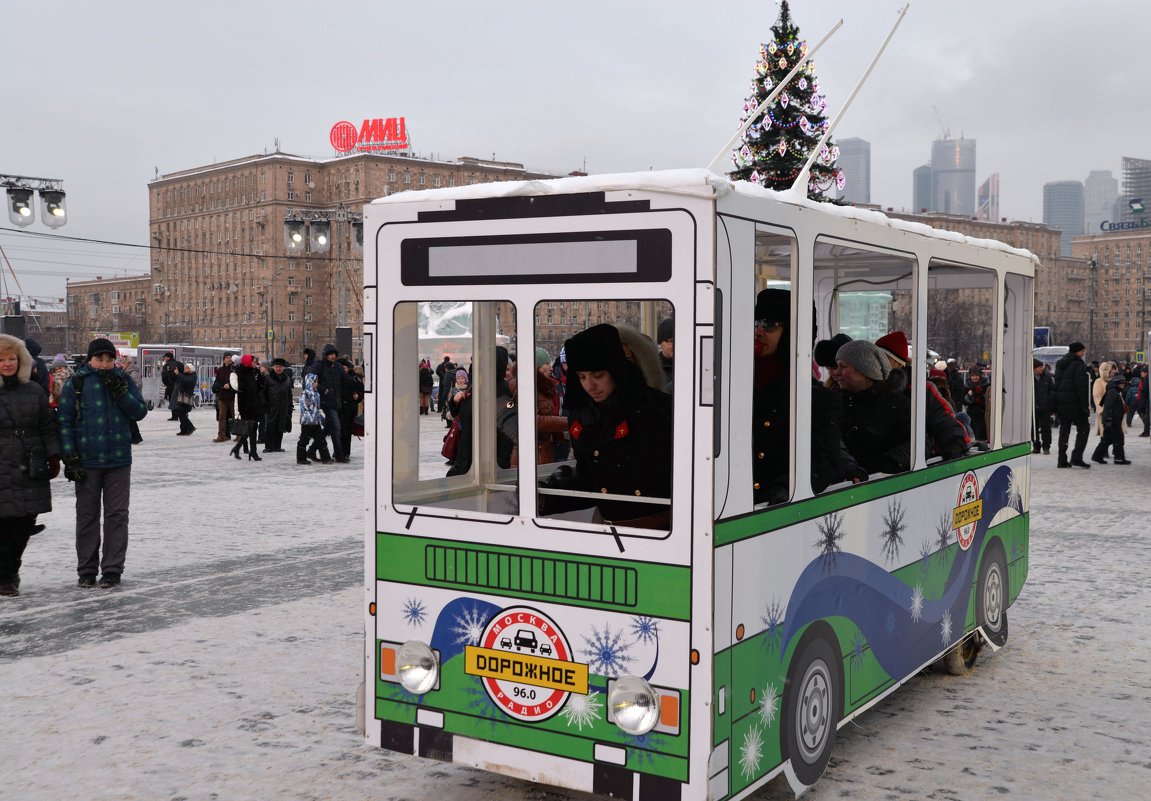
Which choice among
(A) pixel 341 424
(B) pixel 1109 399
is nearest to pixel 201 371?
(A) pixel 341 424

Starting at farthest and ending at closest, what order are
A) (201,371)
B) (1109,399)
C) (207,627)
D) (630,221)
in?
1. (201,371)
2. (1109,399)
3. (207,627)
4. (630,221)

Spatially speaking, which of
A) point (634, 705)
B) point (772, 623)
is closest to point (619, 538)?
point (634, 705)

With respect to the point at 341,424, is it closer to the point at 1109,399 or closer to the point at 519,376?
the point at 1109,399

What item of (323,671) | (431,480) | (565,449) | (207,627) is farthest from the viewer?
(207,627)

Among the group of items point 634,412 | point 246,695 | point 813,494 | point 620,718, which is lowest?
point 246,695

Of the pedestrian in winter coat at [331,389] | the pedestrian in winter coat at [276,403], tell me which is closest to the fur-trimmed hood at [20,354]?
the pedestrian in winter coat at [331,389]

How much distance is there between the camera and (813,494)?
4562mm

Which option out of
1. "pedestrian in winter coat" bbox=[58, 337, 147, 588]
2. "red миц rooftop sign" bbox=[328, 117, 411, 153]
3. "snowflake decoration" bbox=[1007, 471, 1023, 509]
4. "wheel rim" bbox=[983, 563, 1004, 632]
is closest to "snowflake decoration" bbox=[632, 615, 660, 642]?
"wheel rim" bbox=[983, 563, 1004, 632]

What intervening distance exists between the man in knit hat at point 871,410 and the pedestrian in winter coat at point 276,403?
15.9 m

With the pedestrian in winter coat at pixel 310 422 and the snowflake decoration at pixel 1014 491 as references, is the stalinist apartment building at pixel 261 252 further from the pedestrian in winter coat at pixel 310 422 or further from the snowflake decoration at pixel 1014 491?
the snowflake decoration at pixel 1014 491

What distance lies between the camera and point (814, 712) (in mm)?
4648

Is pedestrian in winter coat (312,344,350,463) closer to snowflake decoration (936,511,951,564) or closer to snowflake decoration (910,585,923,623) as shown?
snowflake decoration (936,511,951,564)

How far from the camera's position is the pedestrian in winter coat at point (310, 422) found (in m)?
18.5

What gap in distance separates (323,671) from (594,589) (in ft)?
10.0
